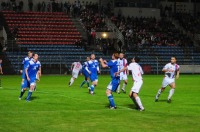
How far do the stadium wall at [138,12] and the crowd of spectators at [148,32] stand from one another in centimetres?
206

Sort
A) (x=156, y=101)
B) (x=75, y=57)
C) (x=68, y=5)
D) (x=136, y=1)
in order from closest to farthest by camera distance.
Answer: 1. (x=156, y=101)
2. (x=75, y=57)
3. (x=68, y=5)
4. (x=136, y=1)

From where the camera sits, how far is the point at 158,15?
226ft

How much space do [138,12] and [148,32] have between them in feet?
21.0

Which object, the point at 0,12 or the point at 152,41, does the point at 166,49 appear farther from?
the point at 0,12

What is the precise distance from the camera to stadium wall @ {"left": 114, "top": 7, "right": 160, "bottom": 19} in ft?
218

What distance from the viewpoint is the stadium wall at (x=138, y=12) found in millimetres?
66500

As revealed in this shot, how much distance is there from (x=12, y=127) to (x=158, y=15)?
190ft

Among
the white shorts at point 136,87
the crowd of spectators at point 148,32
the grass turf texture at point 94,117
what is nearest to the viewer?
the grass turf texture at point 94,117

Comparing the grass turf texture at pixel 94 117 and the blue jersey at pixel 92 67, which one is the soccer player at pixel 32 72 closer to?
the grass turf texture at pixel 94 117

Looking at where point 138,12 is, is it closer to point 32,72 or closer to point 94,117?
point 32,72

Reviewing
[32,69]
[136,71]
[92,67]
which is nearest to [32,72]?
[32,69]

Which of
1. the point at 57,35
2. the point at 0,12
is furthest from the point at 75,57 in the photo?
the point at 0,12

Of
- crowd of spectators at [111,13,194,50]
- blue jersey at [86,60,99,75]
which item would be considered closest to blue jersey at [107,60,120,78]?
blue jersey at [86,60,99,75]

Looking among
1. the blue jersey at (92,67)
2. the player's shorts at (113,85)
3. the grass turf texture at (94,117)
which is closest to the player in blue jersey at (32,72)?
the grass turf texture at (94,117)
